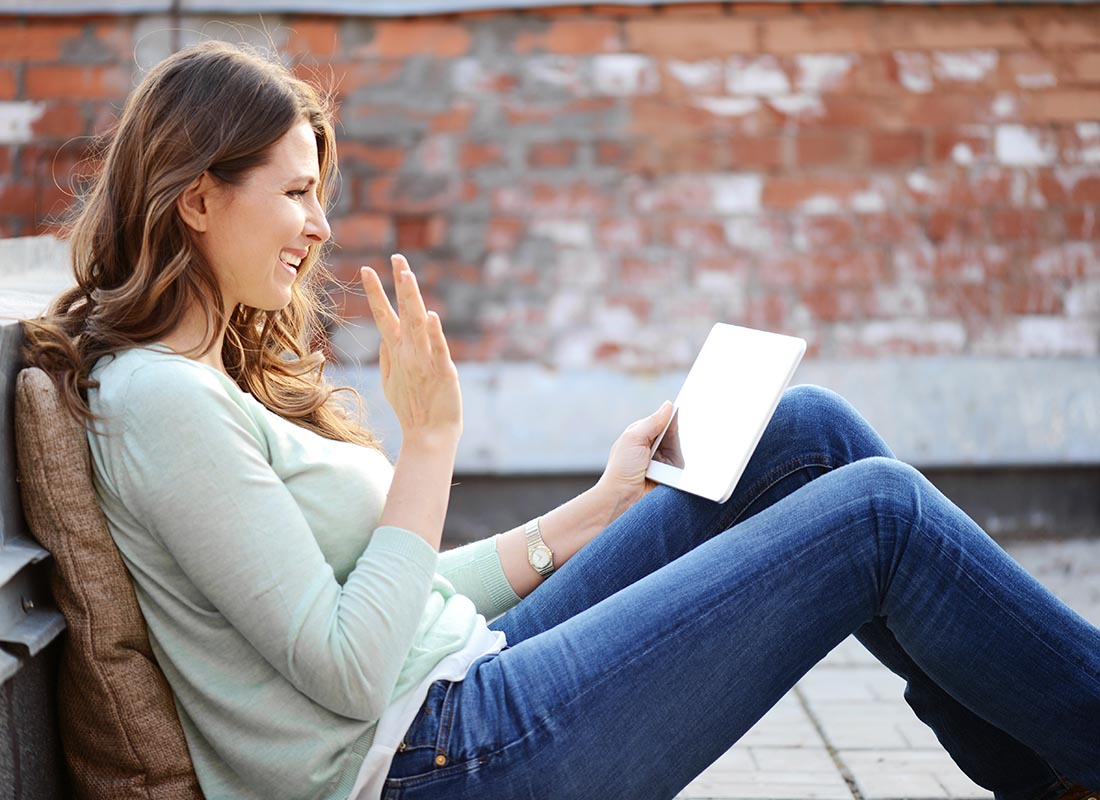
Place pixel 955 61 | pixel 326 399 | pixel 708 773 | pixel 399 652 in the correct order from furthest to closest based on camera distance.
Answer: pixel 955 61, pixel 708 773, pixel 326 399, pixel 399 652

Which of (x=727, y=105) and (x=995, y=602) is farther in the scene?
(x=727, y=105)

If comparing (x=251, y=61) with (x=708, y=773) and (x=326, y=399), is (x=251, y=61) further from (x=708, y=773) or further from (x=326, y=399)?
(x=708, y=773)

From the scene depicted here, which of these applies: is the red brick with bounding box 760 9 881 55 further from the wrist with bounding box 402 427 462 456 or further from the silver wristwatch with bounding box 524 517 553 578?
the wrist with bounding box 402 427 462 456

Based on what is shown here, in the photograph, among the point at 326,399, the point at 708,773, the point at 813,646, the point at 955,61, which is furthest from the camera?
the point at 955,61

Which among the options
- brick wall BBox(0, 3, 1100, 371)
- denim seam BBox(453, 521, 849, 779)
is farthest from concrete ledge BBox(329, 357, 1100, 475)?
denim seam BBox(453, 521, 849, 779)

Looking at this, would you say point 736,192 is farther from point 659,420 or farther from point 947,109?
point 659,420

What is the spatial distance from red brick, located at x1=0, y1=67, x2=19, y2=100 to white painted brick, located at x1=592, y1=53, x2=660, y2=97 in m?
2.23

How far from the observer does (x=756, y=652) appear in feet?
5.84

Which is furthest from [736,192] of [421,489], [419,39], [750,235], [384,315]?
[421,489]

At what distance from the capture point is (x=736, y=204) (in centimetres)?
495

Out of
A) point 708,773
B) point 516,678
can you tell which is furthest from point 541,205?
point 516,678

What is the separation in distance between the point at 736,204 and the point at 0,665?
3863 mm

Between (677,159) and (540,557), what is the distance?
294 centimetres

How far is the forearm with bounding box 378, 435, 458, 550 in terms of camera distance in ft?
5.77
